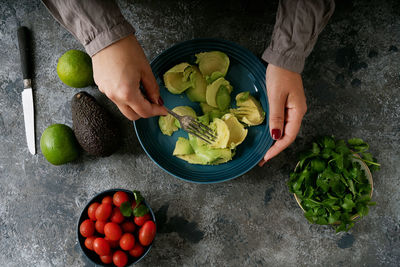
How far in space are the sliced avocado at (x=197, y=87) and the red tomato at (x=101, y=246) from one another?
2.23ft

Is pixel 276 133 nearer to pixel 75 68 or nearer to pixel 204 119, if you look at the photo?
pixel 204 119

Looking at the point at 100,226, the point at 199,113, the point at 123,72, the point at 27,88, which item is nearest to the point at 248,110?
the point at 199,113

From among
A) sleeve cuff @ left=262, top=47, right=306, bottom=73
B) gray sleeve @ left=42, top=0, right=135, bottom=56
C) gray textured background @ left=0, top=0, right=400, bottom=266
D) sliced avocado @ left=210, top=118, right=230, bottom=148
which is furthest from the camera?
gray textured background @ left=0, top=0, right=400, bottom=266

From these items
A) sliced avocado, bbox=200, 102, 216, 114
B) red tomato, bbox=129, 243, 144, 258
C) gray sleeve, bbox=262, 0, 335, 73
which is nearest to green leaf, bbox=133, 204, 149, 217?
red tomato, bbox=129, 243, 144, 258

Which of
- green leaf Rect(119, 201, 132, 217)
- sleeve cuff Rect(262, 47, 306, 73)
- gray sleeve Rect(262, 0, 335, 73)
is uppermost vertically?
gray sleeve Rect(262, 0, 335, 73)

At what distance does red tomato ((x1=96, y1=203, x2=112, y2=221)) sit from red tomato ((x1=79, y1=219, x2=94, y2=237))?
0.15 feet

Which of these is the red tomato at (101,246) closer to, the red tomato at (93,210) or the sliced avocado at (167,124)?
the red tomato at (93,210)

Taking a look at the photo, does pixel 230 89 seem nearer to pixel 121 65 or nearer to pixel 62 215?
pixel 121 65

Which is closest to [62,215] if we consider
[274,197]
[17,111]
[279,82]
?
[17,111]

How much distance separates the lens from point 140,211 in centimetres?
125

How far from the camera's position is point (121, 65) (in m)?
0.91

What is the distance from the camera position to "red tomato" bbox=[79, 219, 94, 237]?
4.16 ft

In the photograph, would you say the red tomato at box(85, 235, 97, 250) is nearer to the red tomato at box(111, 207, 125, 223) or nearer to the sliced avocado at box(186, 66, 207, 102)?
the red tomato at box(111, 207, 125, 223)

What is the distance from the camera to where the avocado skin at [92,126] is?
4.11 feet
